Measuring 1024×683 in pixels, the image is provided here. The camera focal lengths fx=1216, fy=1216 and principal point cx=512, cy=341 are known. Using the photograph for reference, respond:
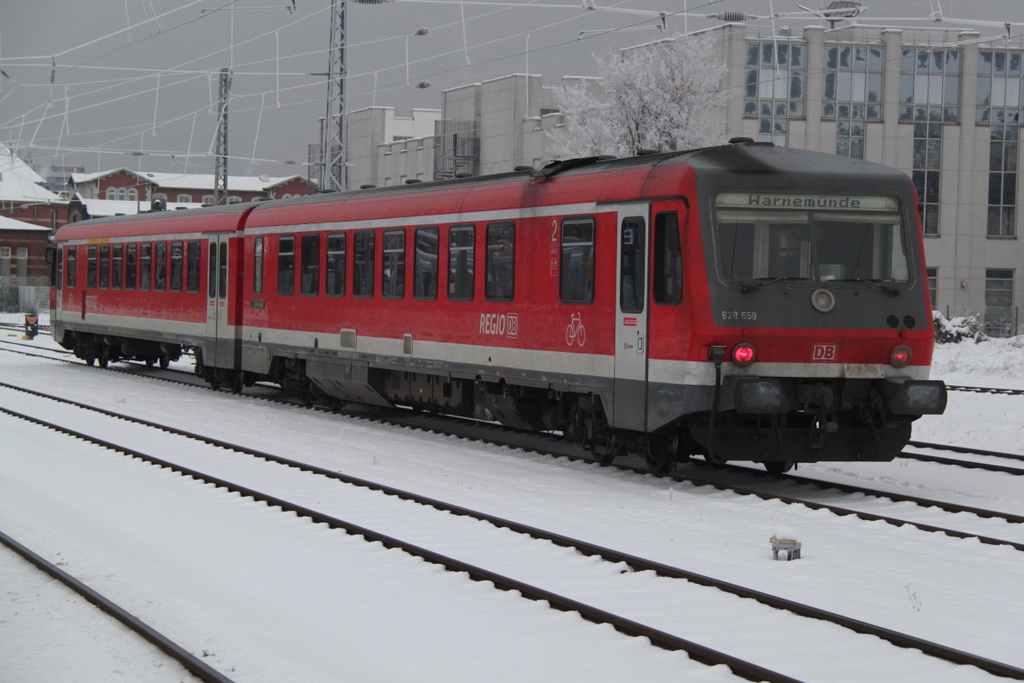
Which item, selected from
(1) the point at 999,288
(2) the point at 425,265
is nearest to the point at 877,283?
(2) the point at 425,265

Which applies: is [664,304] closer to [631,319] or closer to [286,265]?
[631,319]

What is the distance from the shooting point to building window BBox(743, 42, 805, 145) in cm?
5006

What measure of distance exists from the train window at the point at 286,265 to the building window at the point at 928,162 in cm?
3832

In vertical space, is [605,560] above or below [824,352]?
below

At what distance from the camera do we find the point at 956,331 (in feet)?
113

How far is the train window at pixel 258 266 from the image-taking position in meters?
20.8

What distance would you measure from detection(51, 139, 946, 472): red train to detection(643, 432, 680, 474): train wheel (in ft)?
0.08

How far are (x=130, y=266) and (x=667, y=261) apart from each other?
1733 cm

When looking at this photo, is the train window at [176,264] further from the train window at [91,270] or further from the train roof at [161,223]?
the train window at [91,270]

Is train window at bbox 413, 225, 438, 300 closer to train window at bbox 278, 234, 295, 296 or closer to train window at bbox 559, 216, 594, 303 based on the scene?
train window at bbox 559, 216, 594, 303

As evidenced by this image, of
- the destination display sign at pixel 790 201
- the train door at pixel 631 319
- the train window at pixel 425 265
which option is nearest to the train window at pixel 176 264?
the train window at pixel 425 265

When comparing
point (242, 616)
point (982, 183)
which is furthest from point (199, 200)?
point (242, 616)

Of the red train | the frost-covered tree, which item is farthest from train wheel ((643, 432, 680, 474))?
the frost-covered tree

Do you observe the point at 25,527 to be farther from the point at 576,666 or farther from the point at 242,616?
the point at 576,666
